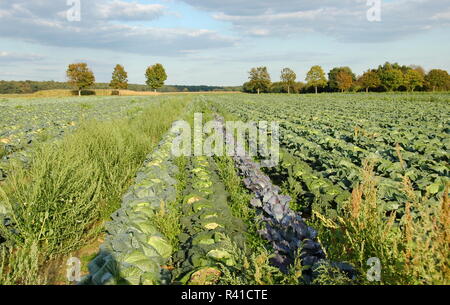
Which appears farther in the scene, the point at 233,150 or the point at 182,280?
the point at 233,150

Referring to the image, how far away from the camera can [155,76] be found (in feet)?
268

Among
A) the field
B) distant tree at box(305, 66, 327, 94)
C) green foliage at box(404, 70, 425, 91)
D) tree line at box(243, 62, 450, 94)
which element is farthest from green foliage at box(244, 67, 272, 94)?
the field

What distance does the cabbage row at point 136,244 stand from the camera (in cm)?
257

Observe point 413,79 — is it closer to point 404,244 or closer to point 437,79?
point 437,79

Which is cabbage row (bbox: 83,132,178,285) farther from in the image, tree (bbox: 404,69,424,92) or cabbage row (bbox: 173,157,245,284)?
tree (bbox: 404,69,424,92)

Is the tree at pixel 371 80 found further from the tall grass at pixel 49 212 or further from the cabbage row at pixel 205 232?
the tall grass at pixel 49 212

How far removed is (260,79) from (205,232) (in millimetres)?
82206

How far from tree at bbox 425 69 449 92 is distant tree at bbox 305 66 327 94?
851 inches

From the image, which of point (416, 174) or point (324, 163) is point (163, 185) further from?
point (416, 174)

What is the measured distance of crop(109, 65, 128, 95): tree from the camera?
7431 centimetres

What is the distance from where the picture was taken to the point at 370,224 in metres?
2.50
